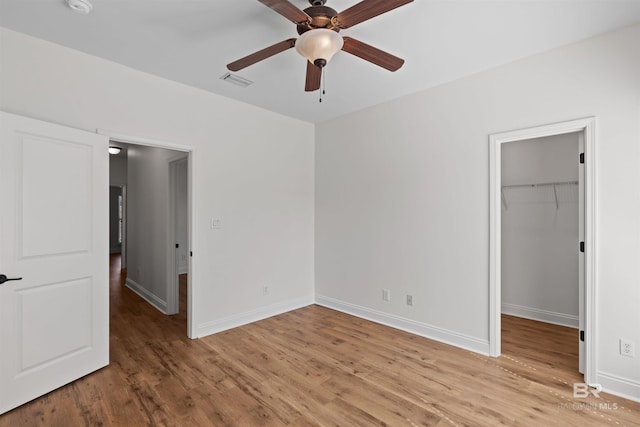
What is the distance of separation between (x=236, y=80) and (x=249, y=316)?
108 inches

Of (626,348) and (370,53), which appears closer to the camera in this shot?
(370,53)

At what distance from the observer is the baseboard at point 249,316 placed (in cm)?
345

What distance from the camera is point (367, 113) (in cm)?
397

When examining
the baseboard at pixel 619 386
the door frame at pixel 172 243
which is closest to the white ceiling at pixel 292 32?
the door frame at pixel 172 243

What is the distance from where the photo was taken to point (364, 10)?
5.38 ft

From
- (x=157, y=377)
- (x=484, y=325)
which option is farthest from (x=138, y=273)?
(x=484, y=325)

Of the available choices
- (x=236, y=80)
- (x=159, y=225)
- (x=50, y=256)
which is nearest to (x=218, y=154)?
(x=236, y=80)

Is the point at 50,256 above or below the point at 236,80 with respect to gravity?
below

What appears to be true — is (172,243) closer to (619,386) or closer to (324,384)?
(324,384)

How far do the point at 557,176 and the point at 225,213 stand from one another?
4004 mm

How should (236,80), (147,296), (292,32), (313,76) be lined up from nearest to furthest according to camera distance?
(313,76), (292,32), (236,80), (147,296)

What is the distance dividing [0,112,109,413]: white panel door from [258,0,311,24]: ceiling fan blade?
6.61 feet

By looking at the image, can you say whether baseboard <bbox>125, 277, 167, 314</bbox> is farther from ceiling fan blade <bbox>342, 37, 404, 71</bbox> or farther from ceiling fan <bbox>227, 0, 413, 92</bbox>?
ceiling fan blade <bbox>342, 37, 404, 71</bbox>

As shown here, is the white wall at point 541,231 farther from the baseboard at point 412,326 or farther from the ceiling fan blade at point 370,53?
the ceiling fan blade at point 370,53
